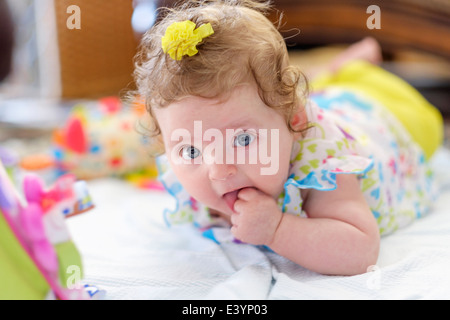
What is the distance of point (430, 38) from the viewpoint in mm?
2158

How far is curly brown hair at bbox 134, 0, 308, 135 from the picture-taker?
77 centimetres

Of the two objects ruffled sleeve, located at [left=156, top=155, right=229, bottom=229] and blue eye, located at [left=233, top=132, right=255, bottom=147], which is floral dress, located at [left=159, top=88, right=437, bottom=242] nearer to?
ruffled sleeve, located at [left=156, top=155, right=229, bottom=229]

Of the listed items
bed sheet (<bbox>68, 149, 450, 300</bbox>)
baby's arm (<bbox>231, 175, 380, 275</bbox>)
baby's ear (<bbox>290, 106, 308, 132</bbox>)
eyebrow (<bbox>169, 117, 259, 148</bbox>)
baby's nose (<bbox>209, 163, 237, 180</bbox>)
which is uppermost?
eyebrow (<bbox>169, 117, 259, 148</bbox>)

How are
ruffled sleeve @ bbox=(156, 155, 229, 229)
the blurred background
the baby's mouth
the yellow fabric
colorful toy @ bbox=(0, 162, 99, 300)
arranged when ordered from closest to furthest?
colorful toy @ bbox=(0, 162, 99, 300) → the baby's mouth → ruffled sleeve @ bbox=(156, 155, 229, 229) → the yellow fabric → the blurred background

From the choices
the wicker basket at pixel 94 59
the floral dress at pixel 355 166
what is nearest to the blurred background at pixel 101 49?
the wicker basket at pixel 94 59

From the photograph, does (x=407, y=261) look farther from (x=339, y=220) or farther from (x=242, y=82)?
(x=242, y=82)

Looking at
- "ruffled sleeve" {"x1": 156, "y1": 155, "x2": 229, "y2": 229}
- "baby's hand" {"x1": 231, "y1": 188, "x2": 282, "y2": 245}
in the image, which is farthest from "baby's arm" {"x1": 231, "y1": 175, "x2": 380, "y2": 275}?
"ruffled sleeve" {"x1": 156, "y1": 155, "x2": 229, "y2": 229}

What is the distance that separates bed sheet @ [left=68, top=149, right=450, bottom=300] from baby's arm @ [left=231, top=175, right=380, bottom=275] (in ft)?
0.09

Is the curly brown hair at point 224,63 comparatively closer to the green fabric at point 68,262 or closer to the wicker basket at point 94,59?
the green fabric at point 68,262

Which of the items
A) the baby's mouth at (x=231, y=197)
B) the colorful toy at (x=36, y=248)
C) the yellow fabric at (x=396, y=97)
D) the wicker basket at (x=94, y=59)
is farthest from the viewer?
the wicker basket at (x=94, y=59)

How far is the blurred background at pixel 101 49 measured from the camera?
215 cm

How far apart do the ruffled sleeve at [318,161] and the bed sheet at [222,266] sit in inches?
5.2

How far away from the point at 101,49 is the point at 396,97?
153cm

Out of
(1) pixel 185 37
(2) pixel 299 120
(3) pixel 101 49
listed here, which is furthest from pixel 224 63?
(3) pixel 101 49
